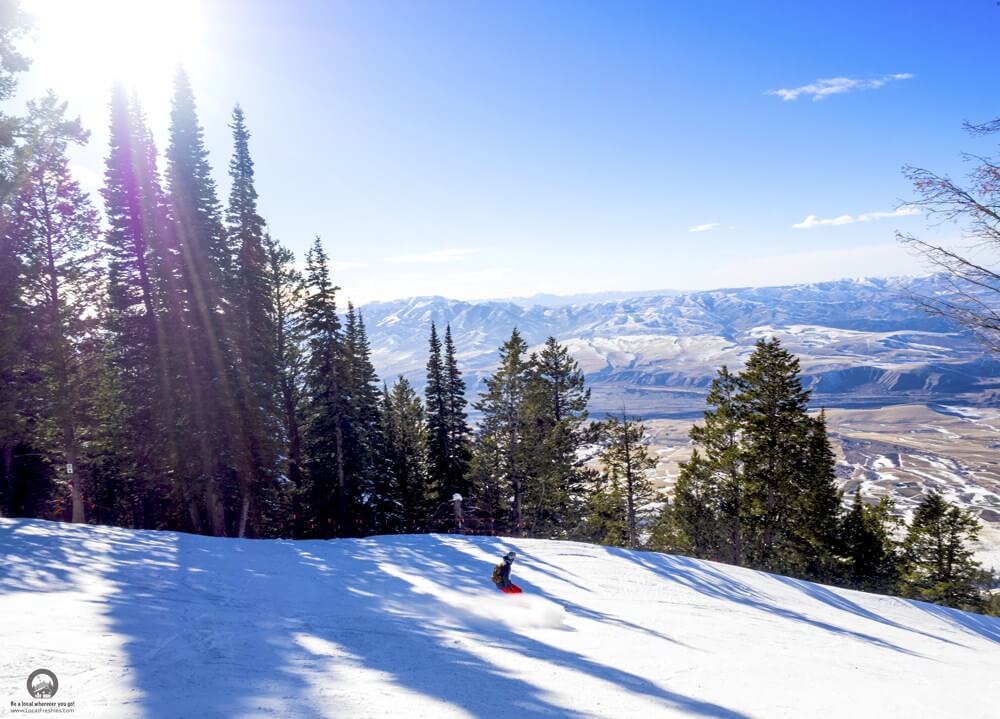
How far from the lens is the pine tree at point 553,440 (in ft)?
90.2

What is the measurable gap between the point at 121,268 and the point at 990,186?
27184 millimetres

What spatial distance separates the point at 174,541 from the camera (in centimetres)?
1416

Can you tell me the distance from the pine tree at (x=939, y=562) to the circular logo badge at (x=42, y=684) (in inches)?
1397

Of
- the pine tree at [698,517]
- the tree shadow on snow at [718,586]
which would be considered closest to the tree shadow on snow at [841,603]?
the tree shadow on snow at [718,586]

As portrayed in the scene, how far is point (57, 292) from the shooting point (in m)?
19.4

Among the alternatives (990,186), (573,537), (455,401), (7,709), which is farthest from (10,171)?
(573,537)

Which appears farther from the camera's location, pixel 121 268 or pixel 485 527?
pixel 485 527

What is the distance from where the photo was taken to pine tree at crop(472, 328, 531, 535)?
90.6 feet

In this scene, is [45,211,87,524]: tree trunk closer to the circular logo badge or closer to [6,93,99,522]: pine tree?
[6,93,99,522]: pine tree

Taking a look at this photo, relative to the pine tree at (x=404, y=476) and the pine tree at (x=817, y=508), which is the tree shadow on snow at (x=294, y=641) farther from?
the pine tree at (x=404, y=476)

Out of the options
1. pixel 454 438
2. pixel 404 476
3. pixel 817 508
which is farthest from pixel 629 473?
pixel 404 476

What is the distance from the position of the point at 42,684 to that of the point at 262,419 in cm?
1835

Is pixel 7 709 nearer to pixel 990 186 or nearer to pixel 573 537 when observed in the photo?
pixel 990 186

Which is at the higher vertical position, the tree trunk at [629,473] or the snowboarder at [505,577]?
the snowboarder at [505,577]
